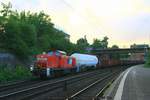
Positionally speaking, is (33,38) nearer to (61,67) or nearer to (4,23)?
(4,23)

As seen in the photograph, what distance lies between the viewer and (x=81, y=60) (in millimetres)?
61812

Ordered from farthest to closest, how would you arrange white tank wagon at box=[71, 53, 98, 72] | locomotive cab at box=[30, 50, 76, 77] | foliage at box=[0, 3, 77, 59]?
white tank wagon at box=[71, 53, 98, 72]
foliage at box=[0, 3, 77, 59]
locomotive cab at box=[30, 50, 76, 77]

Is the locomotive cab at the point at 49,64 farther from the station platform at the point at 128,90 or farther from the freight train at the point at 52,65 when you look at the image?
the station platform at the point at 128,90

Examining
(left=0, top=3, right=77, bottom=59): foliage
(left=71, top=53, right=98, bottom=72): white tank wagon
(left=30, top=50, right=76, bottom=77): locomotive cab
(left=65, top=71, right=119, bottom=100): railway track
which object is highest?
(left=0, top=3, right=77, bottom=59): foliage

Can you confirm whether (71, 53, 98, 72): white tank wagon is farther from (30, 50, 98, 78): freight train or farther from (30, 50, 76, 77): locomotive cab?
(30, 50, 76, 77): locomotive cab

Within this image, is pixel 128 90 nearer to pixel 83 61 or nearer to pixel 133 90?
pixel 133 90

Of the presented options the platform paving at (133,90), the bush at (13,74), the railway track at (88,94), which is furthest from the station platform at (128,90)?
the bush at (13,74)

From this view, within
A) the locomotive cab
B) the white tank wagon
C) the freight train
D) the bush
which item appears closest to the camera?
the bush

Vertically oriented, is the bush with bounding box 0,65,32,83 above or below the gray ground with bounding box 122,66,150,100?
above

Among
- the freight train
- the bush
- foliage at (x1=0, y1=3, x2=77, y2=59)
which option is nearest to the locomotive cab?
the freight train

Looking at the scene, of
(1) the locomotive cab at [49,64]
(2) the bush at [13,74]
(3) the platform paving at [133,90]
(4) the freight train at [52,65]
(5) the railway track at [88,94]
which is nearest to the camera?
(5) the railway track at [88,94]

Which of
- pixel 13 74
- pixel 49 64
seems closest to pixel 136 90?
pixel 49 64

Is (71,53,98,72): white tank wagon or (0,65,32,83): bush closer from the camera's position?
(0,65,32,83): bush

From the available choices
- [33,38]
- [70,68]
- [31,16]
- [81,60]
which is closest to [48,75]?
[70,68]
